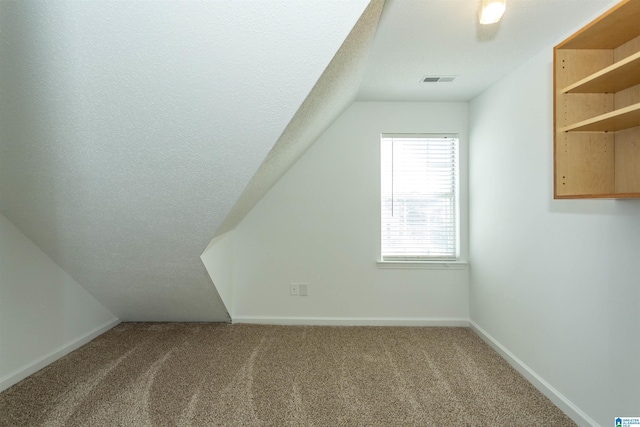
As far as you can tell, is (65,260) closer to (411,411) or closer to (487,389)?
(411,411)

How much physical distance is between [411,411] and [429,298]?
5.27ft

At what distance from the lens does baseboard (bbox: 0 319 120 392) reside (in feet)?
7.60

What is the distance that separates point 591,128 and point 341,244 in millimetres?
2297

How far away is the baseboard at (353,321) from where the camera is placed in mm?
3537

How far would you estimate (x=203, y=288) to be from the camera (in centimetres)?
312

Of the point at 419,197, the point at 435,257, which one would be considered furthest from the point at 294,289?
the point at 419,197

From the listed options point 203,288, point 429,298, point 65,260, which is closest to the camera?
point 65,260

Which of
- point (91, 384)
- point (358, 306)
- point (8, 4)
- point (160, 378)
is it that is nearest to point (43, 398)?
point (91, 384)

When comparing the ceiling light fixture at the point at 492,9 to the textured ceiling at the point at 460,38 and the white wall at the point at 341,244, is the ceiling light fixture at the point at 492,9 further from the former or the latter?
the white wall at the point at 341,244

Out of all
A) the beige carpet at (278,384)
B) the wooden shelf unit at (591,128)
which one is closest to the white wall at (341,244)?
the beige carpet at (278,384)

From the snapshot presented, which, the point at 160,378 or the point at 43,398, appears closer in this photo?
the point at 43,398

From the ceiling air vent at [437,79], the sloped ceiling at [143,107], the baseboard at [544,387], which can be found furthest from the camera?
the ceiling air vent at [437,79]

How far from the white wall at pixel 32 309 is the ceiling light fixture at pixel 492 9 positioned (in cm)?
298

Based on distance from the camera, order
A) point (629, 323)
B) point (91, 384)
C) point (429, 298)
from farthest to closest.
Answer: point (429, 298) → point (91, 384) → point (629, 323)
